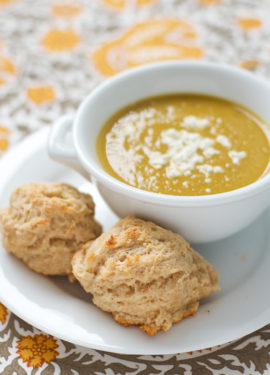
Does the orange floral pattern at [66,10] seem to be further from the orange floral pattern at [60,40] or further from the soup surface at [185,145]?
the soup surface at [185,145]

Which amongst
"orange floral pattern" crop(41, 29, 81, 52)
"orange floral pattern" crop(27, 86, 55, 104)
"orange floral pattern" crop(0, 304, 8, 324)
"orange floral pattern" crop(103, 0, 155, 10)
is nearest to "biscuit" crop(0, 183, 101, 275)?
"orange floral pattern" crop(0, 304, 8, 324)

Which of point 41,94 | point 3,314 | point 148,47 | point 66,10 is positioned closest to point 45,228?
point 3,314

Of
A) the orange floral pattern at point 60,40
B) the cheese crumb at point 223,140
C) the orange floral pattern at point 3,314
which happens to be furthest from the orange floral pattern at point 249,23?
the orange floral pattern at point 3,314

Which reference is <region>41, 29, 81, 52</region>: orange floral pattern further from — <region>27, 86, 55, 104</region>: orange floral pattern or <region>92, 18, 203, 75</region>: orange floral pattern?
<region>27, 86, 55, 104</region>: orange floral pattern

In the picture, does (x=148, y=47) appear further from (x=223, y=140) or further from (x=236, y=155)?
(x=236, y=155)

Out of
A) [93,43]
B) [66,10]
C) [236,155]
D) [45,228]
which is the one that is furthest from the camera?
[66,10]

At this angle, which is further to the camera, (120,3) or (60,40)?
(120,3)
